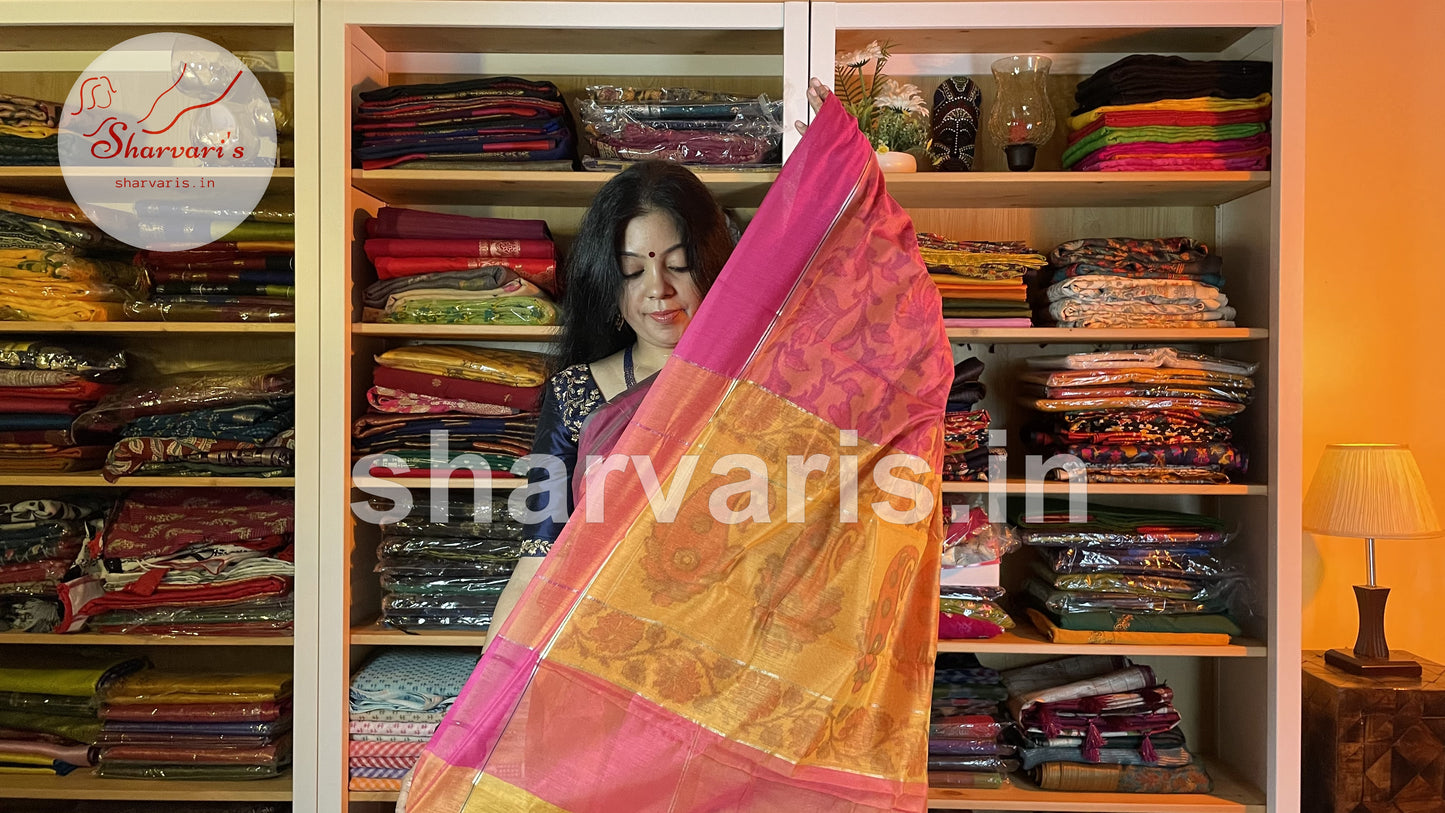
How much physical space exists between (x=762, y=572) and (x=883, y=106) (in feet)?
4.23

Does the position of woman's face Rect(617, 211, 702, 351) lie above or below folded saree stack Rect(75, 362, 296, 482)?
above

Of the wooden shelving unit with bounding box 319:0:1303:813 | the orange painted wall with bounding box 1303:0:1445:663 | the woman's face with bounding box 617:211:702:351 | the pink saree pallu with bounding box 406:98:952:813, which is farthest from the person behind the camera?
the orange painted wall with bounding box 1303:0:1445:663

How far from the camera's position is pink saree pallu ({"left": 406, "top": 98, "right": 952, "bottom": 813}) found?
1261 mm

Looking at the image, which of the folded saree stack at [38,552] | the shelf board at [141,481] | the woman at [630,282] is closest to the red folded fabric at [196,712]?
the folded saree stack at [38,552]

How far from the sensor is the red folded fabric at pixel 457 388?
2271 mm

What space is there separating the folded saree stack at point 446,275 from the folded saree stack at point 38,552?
798 mm

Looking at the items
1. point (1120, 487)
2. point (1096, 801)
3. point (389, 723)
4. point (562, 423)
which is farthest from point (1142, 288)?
point (389, 723)

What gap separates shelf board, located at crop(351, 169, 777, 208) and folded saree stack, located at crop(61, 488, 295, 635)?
0.71m

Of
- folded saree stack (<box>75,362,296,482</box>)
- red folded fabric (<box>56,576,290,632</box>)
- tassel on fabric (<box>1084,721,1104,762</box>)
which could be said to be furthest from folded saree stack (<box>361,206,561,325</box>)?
tassel on fabric (<box>1084,721,1104,762</box>)

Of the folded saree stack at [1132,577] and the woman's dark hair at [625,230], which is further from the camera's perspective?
the folded saree stack at [1132,577]

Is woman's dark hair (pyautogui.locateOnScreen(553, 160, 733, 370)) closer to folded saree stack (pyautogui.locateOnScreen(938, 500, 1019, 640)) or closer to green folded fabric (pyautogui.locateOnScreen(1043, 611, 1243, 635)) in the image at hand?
folded saree stack (pyautogui.locateOnScreen(938, 500, 1019, 640))

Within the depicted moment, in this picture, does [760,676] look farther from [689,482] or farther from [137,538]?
[137,538]

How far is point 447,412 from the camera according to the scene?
7.57ft

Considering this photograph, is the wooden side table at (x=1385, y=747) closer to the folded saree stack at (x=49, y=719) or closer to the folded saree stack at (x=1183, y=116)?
the folded saree stack at (x=1183, y=116)
